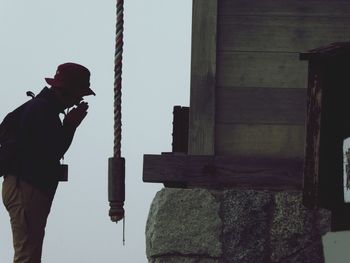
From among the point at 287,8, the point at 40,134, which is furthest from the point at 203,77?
the point at 40,134

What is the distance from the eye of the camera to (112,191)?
9680mm

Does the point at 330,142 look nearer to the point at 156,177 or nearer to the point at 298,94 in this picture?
the point at 298,94

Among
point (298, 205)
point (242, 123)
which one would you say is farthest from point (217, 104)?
point (298, 205)

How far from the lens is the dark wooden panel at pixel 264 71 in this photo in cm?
976

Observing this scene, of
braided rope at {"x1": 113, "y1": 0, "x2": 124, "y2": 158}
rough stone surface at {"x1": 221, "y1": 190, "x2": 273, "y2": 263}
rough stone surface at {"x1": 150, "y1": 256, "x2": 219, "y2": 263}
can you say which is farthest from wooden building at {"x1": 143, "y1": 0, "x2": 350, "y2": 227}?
rough stone surface at {"x1": 150, "y1": 256, "x2": 219, "y2": 263}

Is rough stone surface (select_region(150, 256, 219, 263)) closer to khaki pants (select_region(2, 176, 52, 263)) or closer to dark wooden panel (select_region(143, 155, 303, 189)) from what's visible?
dark wooden panel (select_region(143, 155, 303, 189))

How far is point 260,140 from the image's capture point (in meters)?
9.70

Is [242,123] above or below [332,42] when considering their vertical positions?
below

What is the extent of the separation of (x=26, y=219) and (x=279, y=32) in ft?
7.83

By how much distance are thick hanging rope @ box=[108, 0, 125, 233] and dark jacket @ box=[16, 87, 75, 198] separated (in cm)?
74

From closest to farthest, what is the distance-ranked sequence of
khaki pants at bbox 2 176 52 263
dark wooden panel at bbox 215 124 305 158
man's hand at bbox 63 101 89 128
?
khaki pants at bbox 2 176 52 263, man's hand at bbox 63 101 89 128, dark wooden panel at bbox 215 124 305 158

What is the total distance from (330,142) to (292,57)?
908 mm

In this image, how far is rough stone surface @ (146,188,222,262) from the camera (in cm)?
961

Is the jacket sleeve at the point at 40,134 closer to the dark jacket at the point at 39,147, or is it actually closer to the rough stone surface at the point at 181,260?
the dark jacket at the point at 39,147
